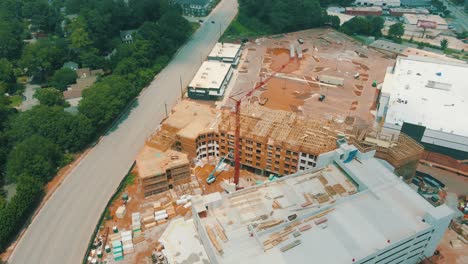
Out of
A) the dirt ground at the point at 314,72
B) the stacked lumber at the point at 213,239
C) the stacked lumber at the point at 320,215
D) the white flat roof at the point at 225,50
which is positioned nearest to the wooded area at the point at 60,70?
the white flat roof at the point at 225,50

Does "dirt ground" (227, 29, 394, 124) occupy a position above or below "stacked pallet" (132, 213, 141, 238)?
above

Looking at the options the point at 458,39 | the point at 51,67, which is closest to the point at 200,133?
the point at 51,67

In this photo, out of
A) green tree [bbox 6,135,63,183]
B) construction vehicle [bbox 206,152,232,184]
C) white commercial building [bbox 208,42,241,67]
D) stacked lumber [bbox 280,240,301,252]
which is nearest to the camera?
stacked lumber [bbox 280,240,301,252]

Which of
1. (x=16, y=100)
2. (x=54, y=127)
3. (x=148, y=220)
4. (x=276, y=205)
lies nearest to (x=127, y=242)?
(x=148, y=220)

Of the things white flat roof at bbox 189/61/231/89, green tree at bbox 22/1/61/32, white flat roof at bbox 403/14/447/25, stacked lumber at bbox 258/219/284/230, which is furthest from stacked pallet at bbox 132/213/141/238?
white flat roof at bbox 403/14/447/25

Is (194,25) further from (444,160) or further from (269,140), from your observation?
(444,160)

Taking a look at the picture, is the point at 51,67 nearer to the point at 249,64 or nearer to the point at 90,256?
the point at 249,64

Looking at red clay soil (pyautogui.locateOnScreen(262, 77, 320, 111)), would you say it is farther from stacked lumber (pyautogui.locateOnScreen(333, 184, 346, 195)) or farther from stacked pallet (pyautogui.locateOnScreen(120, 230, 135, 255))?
stacked pallet (pyautogui.locateOnScreen(120, 230, 135, 255))

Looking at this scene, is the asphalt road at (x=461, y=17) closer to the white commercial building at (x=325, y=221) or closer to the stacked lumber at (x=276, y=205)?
the white commercial building at (x=325, y=221)
